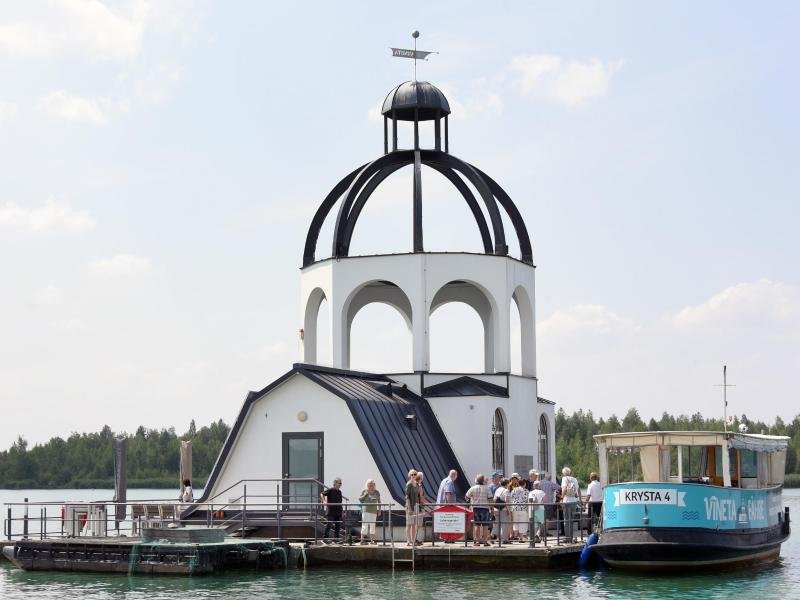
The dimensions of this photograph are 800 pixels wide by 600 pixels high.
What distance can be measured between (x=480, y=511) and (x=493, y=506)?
59cm

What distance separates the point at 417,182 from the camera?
39219 millimetres

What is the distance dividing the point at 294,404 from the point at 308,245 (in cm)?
701

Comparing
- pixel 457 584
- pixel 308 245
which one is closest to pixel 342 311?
pixel 308 245

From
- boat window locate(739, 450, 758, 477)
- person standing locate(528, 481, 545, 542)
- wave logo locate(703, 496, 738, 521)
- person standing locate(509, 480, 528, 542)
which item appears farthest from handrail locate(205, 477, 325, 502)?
boat window locate(739, 450, 758, 477)

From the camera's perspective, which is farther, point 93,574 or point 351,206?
point 351,206

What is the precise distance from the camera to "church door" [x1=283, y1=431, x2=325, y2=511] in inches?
1352

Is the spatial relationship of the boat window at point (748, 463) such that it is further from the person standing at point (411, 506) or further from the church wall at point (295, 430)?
the church wall at point (295, 430)

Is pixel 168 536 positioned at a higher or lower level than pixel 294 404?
lower

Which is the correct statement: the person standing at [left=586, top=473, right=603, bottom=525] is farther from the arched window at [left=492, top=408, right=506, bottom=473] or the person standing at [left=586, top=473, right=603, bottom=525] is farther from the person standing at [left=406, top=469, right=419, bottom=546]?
the arched window at [left=492, top=408, right=506, bottom=473]

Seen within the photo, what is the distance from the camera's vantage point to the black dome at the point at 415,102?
132ft

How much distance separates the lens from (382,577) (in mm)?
29656

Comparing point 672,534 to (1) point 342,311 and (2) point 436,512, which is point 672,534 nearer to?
(2) point 436,512

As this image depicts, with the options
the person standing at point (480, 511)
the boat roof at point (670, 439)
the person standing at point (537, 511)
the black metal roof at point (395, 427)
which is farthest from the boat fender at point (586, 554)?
the black metal roof at point (395, 427)

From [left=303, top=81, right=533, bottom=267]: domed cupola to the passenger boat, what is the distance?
8.16 meters
